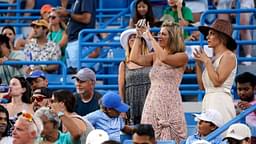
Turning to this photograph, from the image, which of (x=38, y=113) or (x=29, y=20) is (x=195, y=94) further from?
(x=29, y=20)

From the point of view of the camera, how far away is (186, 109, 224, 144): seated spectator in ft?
38.4

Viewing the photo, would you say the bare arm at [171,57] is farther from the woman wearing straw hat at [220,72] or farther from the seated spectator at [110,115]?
the seated spectator at [110,115]

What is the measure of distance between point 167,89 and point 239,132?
4.66 feet

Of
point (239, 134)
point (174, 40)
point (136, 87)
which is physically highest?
point (174, 40)

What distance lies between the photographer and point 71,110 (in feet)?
38.8

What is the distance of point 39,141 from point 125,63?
2.34 m

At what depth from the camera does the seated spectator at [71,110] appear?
11.4 m

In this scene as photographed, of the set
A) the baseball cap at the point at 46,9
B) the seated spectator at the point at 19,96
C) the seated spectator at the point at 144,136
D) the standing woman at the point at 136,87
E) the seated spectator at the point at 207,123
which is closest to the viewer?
the seated spectator at the point at 144,136

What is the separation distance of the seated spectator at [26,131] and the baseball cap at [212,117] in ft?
6.45

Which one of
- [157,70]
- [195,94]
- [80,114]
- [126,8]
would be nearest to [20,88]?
[80,114]

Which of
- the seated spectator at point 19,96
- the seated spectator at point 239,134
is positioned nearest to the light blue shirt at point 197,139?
the seated spectator at point 239,134

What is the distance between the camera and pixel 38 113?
37.1 feet

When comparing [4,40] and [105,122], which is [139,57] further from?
[4,40]

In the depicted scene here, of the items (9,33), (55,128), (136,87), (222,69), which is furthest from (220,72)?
(9,33)
